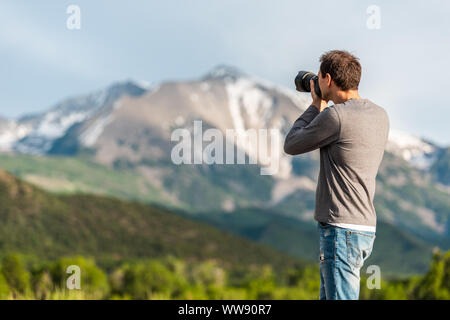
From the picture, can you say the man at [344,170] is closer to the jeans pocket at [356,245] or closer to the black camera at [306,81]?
the jeans pocket at [356,245]

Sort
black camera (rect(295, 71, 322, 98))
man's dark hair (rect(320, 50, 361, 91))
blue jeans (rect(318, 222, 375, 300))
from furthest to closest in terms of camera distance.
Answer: black camera (rect(295, 71, 322, 98)), man's dark hair (rect(320, 50, 361, 91)), blue jeans (rect(318, 222, 375, 300))

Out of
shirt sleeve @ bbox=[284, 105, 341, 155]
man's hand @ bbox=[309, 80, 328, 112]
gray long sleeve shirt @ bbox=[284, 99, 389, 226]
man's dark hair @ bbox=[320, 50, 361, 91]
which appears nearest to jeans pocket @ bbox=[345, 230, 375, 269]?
gray long sleeve shirt @ bbox=[284, 99, 389, 226]

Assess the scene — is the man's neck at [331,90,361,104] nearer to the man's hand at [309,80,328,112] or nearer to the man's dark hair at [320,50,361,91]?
the man's dark hair at [320,50,361,91]

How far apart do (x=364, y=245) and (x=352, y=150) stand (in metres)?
0.94

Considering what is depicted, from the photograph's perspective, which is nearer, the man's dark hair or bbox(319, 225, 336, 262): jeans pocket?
bbox(319, 225, 336, 262): jeans pocket

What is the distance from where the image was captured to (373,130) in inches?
225

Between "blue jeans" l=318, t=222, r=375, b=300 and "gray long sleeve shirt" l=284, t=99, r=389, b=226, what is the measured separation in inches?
5.0

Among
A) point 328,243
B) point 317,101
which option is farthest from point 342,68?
point 328,243

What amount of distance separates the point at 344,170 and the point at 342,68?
102 cm

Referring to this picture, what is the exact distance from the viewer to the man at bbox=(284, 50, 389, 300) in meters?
5.53

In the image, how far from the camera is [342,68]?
568cm

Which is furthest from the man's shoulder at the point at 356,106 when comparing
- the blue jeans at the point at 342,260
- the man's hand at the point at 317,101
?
the blue jeans at the point at 342,260
